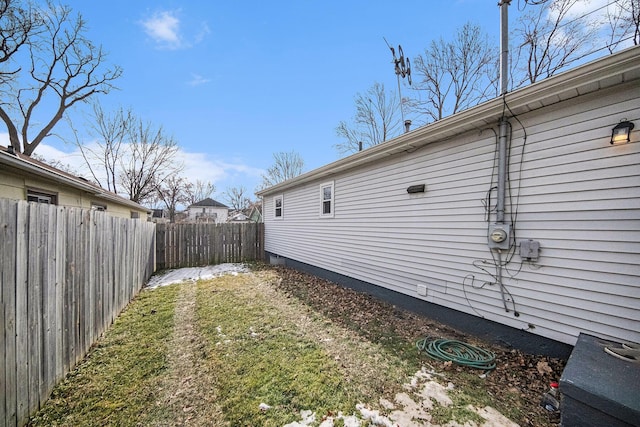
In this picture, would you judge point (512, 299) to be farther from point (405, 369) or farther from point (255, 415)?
point (255, 415)

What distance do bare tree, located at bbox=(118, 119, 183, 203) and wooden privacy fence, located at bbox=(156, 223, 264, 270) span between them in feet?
39.9

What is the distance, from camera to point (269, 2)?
24.4 feet

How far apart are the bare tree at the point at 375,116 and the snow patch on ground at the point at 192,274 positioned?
1112 centimetres

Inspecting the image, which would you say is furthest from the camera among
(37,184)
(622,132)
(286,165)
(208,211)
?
(208,211)

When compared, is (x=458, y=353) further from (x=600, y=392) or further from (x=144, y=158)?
(x=144, y=158)

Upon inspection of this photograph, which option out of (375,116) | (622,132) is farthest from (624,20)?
(375,116)

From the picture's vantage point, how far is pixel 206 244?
998 centimetres

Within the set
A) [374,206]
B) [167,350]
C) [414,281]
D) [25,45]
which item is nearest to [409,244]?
[414,281]

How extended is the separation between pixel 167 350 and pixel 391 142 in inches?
188

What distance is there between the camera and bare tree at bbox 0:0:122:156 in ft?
40.6

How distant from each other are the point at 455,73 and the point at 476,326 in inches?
551

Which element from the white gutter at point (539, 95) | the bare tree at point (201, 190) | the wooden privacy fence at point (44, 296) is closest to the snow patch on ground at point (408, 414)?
the wooden privacy fence at point (44, 296)

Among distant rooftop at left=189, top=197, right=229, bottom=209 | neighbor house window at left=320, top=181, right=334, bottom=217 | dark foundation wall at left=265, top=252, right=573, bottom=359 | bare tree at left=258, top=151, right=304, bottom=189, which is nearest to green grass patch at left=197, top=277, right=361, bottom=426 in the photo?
dark foundation wall at left=265, top=252, right=573, bottom=359

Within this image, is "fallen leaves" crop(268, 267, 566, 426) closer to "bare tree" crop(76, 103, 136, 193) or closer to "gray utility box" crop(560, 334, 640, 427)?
"gray utility box" crop(560, 334, 640, 427)
